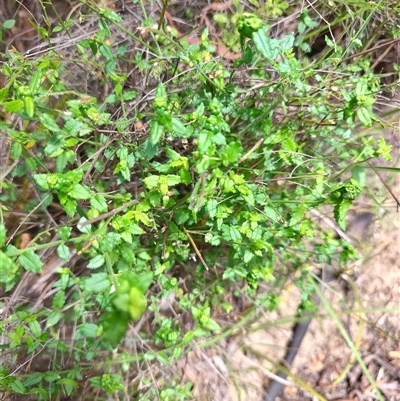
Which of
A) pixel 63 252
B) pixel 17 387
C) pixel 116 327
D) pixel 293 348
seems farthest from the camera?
pixel 293 348

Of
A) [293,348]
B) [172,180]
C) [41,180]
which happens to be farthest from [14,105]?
[293,348]

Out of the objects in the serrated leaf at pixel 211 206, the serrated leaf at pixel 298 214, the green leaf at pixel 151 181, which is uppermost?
the green leaf at pixel 151 181

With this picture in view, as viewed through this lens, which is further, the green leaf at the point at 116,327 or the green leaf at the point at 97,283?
the green leaf at the point at 97,283

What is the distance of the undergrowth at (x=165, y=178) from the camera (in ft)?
3.69

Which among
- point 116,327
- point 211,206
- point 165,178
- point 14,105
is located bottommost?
point 211,206

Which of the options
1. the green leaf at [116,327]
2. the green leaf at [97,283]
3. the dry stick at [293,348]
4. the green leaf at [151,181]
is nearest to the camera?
the green leaf at [116,327]

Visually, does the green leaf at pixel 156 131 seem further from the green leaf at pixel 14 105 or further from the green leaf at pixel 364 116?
the green leaf at pixel 364 116

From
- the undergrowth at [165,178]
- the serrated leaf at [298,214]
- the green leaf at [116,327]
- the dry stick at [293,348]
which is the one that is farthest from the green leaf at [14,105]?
the dry stick at [293,348]

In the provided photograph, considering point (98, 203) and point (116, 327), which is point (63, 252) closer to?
point (98, 203)

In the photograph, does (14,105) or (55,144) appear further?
(55,144)

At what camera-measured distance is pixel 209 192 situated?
3.84 feet

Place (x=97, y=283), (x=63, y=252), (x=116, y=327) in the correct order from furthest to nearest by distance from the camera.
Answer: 1. (x=63, y=252)
2. (x=97, y=283)
3. (x=116, y=327)

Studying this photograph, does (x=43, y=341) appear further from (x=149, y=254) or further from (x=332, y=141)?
(x=332, y=141)

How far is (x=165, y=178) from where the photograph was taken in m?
1.15
